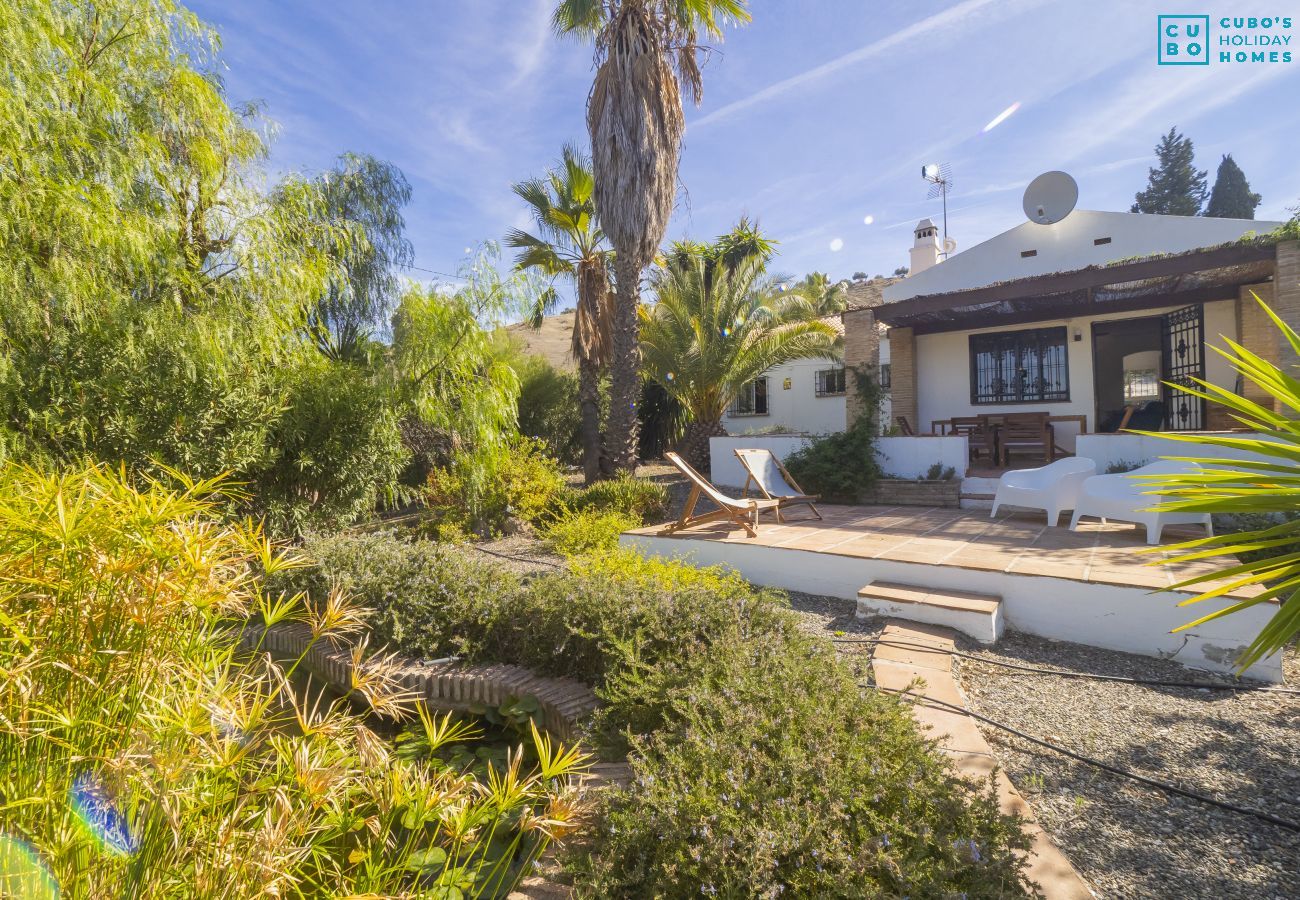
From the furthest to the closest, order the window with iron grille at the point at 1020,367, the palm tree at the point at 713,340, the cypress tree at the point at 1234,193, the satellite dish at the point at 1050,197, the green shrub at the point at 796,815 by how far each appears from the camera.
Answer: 1. the cypress tree at the point at 1234,193
2. the palm tree at the point at 713,340
3. the window with iron grille at the point at 1020,367
4. the satellite dish at the point at 1050,197
5. the green shrub at the point at 796,815

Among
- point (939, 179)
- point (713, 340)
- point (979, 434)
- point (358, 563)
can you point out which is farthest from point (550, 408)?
point (939, 179)

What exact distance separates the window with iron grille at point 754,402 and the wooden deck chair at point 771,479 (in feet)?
37.8

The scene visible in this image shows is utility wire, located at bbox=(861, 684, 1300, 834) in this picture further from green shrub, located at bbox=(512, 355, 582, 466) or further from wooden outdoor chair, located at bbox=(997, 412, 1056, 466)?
green shrub, located at bbox=(512, 355, 582, 466)

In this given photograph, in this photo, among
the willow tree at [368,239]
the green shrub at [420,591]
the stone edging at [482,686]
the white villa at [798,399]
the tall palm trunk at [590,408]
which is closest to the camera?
the stone edging at [482,686]

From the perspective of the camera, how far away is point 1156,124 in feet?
28.3

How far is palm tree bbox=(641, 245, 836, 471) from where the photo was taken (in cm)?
1288

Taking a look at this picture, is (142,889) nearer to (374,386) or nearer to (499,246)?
(374,386)

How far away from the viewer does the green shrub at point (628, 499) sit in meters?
8.87

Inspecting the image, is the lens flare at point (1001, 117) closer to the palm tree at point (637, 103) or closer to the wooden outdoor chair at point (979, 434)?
the palm tree at point (637, 103)

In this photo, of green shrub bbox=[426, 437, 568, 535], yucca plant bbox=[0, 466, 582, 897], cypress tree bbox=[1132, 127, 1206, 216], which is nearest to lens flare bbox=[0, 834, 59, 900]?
yucca plant bbox=[0, 466, 582, 897]

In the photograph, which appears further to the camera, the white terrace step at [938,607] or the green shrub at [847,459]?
the green shrub at [847,459]

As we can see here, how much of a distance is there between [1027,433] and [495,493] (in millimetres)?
8941

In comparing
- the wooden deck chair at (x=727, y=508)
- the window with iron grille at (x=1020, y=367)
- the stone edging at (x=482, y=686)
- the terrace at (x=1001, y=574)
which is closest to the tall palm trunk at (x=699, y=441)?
the window with iron grille at (x=1020, y=367)

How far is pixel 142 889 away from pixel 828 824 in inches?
70.6
